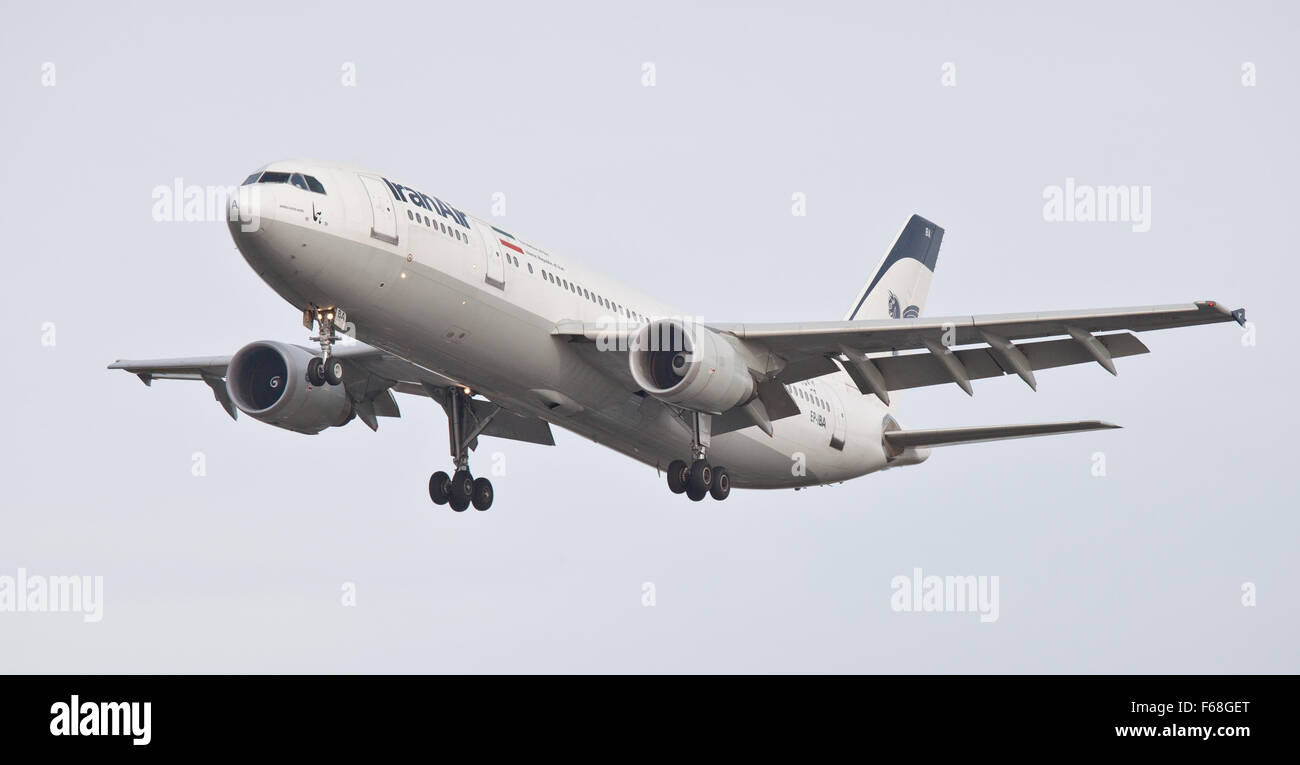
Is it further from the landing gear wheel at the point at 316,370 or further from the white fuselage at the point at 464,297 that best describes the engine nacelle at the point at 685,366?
the landing gear wheel at the point at 316,370

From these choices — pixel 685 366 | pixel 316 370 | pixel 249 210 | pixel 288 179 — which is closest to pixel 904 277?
pixel 685 366

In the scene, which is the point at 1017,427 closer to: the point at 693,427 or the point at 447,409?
the point at 693,427

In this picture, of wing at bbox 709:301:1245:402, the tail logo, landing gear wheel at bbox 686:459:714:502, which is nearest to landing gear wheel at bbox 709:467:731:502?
landing gear wheel at bbox 686:459:714:502

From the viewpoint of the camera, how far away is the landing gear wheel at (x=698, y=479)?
3612cm

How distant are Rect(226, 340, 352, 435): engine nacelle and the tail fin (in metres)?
16.7

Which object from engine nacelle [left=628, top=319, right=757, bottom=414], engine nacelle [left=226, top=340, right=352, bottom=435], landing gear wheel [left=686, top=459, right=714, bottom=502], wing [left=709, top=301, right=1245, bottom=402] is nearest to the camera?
wing [left=709, top=301, right=1245, bottom=402]

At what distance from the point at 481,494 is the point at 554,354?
646cm

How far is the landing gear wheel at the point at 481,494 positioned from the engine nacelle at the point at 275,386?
404cm

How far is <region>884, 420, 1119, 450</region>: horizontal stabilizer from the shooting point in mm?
36719

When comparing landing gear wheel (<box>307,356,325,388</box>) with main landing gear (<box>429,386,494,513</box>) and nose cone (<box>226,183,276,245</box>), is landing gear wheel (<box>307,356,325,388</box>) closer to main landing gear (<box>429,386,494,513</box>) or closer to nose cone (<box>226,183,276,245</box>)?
nose cone (<box>226,183,276,245</box>)

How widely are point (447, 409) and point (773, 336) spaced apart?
27.3ft

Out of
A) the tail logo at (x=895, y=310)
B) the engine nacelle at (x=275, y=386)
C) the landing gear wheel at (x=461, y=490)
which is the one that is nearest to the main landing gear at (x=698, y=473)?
the landing gear wheel at (x=461, y=490)

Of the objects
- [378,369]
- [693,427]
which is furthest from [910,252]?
[378,369]

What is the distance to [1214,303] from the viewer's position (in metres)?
30.0
